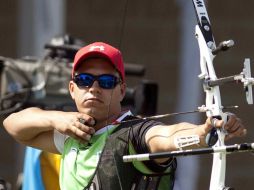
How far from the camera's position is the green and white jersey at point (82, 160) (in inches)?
166

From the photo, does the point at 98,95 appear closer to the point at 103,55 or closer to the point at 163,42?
the point at 103,55

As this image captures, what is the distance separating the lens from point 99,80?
4.22 m

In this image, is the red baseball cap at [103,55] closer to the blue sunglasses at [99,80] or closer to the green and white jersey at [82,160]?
the blue sunglasses at [99,80]

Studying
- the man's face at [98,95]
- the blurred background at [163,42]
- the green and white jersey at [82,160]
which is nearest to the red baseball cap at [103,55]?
the man's face at [98,95]

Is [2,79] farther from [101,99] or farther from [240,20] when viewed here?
[240,20]

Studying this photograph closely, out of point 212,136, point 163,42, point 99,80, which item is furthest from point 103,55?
point 163,42

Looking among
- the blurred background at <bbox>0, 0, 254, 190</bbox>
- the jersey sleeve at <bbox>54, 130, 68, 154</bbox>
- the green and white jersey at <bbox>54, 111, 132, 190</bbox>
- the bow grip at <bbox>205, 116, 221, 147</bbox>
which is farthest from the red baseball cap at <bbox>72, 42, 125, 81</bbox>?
the blurred background at <bbox>0, 0, 254, 190</bbox>

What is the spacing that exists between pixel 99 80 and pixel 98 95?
0.06 metres

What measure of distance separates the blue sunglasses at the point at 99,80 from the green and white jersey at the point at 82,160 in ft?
0.48

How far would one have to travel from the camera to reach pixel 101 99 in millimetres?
4207

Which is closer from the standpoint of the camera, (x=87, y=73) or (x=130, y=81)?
(x=87, y=73)

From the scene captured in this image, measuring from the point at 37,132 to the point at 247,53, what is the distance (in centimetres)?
621

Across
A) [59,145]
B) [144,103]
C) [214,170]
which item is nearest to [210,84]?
[214,170]

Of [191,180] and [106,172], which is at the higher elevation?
[106,172]
